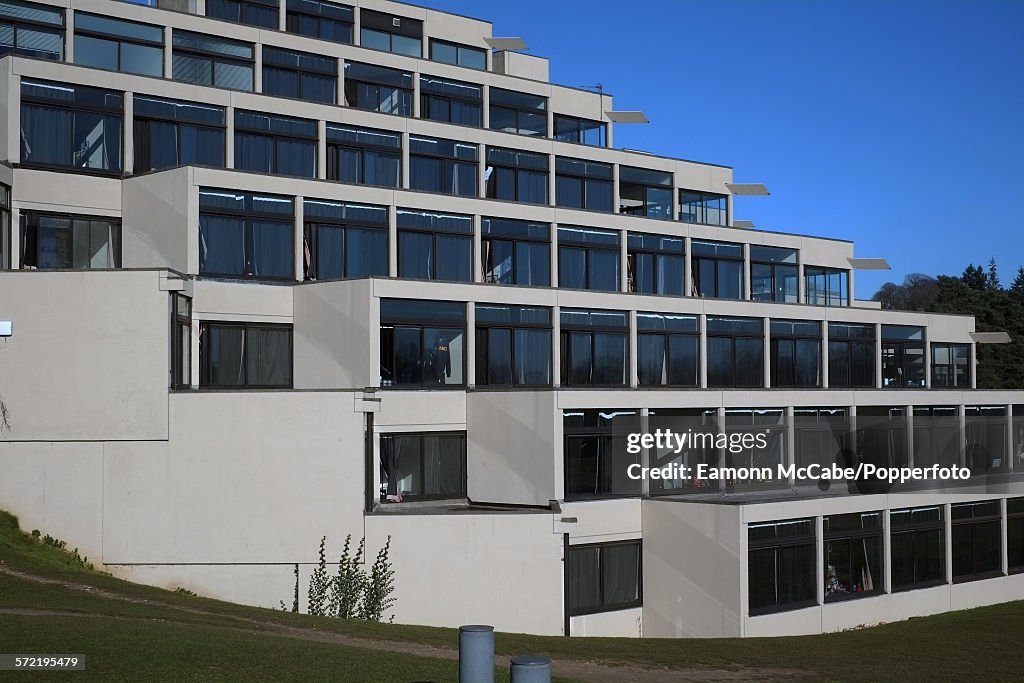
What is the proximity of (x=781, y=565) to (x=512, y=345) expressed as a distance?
10.4 m

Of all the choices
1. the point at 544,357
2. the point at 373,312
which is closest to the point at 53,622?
the point at 373,312

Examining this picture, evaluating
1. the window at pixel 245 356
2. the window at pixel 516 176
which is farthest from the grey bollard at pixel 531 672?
the window at pixel 516 176

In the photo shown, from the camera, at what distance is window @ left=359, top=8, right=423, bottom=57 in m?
49.2

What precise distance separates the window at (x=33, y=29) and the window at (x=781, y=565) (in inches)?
1020

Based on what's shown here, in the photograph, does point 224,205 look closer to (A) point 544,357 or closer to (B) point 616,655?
(A) point 544,357

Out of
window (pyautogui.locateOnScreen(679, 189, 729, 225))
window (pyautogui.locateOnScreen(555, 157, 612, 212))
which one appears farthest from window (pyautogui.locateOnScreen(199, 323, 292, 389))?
window (pyautogui.locateOnScreen(679, 189, 729, 225))

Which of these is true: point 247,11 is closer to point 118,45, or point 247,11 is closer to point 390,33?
point 390,33

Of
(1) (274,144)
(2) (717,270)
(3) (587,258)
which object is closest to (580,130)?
(2) (717,270)

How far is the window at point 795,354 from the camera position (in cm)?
4597

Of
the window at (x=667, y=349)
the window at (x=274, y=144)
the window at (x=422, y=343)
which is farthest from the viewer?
the window at (x=667, y=349)

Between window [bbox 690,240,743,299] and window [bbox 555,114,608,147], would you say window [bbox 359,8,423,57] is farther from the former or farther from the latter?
window [bbox 690,240,743,299]

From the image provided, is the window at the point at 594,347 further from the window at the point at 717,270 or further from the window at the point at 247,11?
the window at the point at 247,11

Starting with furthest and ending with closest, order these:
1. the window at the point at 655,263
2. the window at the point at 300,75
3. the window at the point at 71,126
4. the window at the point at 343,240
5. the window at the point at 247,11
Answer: the window at the point at 655,263 < the window at the point at 247,11 < the window at the point at 300,75 < the window at the point at 343,240 < the window at the point at 71,126

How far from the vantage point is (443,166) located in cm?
4406
